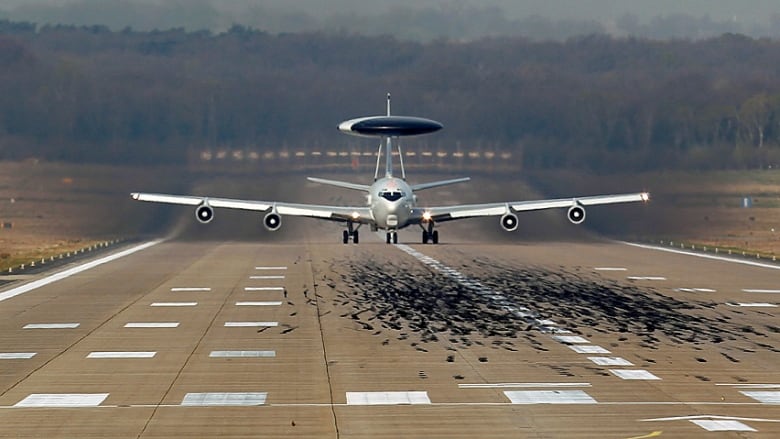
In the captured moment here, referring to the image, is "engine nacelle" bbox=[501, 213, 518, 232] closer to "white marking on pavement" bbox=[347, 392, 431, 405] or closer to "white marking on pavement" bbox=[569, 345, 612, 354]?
"white marking on pavement" bbox=[569, 345, 612, 354]

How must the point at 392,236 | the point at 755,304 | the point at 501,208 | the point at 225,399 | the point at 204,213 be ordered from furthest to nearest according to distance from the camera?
the point at 392,236 → the point at 501,208 → the point at 204,213 → the point at 755,304 → the point at 225,399

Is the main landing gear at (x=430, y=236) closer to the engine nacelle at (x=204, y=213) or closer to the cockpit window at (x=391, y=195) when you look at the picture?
the cockpit window at (x=391, y=195)

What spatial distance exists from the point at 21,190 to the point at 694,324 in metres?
90.4

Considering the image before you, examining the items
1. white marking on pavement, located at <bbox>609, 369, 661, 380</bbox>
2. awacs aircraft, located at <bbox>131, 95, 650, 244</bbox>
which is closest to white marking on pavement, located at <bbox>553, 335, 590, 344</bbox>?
white marking on pavement, located at <bbox>609, 369, 661, 380</bbox>

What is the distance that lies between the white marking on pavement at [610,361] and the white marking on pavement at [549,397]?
4.98 m

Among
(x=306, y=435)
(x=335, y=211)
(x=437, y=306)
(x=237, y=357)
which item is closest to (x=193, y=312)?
(x=437, y=306)

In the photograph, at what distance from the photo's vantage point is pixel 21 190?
4803 inches

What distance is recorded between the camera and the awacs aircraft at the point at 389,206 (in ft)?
300

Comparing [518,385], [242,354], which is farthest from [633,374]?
[242,354]

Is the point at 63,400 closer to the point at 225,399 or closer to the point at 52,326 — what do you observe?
the point at 225,399

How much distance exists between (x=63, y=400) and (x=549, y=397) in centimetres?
1032

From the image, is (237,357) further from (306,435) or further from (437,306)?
(437,306)

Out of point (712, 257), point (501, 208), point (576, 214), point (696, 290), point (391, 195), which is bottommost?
point (696, 290)

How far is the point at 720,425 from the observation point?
79.9 feet
